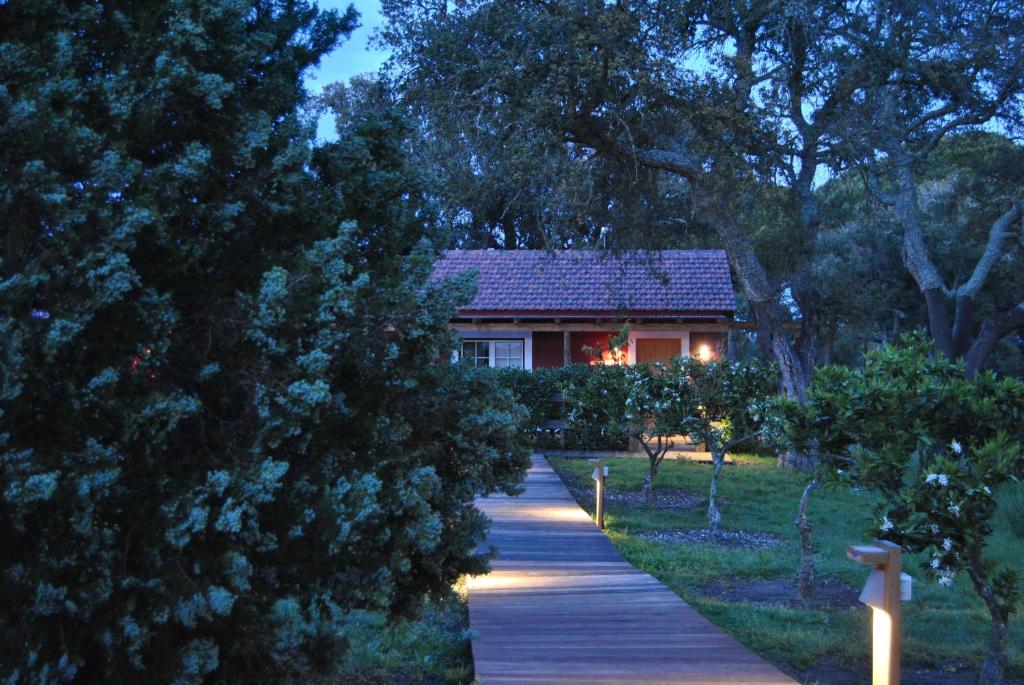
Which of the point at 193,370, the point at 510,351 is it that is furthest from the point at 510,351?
the point at 193,370

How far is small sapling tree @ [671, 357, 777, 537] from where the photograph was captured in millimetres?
12945

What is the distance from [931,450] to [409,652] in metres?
3.43

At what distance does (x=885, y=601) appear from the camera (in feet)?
14.9

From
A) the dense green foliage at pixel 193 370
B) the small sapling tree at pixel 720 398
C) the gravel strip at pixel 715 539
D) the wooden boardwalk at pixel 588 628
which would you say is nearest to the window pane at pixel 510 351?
the small sapling tree at pixel 720 398

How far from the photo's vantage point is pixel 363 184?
4176mm

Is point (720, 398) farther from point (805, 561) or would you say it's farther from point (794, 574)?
point (805, 561)

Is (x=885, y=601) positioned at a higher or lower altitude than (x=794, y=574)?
higher

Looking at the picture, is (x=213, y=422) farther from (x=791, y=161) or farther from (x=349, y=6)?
(x=791, y=161)

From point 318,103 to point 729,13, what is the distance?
10859mm

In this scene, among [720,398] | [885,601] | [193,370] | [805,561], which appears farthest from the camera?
[720,398]

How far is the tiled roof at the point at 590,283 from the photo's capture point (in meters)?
24.6

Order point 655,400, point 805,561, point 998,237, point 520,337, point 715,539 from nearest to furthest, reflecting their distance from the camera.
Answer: point 805,561 → point 715,539 → point 655,400 → point 998,237 → point 520,337

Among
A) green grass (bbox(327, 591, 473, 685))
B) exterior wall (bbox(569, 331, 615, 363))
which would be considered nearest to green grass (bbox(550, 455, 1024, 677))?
green grass (bbox(327, 591, 473, 685))

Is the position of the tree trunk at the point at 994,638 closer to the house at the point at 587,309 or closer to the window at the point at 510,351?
the house at the point at 587,309
